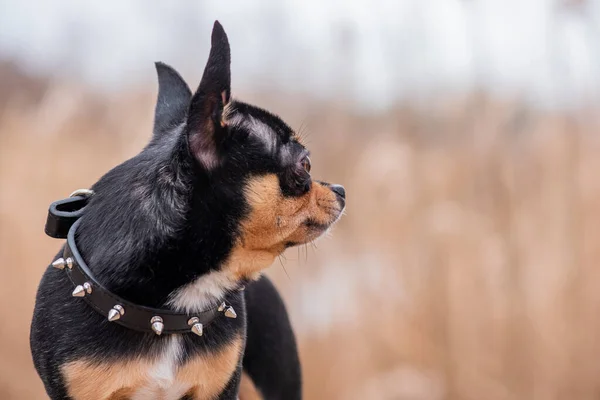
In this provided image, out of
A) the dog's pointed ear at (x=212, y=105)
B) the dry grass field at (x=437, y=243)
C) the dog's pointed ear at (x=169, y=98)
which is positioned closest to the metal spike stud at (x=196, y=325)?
the dog's pointed ear at (x=212, y=105)

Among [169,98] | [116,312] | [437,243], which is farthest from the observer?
[437,243]

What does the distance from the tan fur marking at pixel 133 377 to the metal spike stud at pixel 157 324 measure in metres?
0.06

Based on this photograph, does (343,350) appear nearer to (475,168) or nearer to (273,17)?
(475,168)

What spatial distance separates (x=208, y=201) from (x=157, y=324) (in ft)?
0.62

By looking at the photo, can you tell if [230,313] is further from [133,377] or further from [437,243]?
[437,243]

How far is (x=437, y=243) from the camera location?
2.03 metres

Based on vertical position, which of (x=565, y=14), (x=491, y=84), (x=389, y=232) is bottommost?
(x=389, y=232)

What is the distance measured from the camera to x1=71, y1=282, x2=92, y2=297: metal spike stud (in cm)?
91

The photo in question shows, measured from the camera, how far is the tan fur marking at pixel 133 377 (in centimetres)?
93

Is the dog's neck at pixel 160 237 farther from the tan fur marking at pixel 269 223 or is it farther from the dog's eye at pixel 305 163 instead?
the dog's eye at pixel 305 163

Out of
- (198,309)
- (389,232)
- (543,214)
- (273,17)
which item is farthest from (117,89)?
(543,214)

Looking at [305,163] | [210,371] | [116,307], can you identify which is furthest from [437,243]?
[116,307]

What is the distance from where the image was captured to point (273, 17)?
200 centimetres

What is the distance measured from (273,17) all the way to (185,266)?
1.21 meters
